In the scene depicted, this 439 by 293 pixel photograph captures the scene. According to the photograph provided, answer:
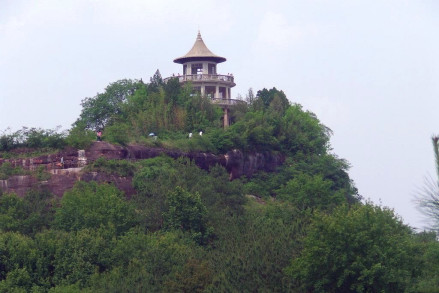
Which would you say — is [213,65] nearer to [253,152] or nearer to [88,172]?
[253,152]

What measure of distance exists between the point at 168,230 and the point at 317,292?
39.1ft

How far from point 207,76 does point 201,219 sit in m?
21.4

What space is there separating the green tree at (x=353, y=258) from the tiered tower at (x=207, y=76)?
29323mm

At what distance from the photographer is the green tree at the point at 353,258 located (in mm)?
35562

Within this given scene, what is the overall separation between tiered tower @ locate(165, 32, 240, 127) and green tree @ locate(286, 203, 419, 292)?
2932 centimetres

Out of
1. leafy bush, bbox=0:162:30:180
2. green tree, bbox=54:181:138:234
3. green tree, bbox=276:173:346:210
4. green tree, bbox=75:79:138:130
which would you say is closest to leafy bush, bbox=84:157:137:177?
leafy bush, bbox=0:162:30:180

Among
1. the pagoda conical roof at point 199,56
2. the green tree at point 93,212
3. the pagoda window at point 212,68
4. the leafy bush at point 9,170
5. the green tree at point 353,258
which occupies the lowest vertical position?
the green tree at point 353,258

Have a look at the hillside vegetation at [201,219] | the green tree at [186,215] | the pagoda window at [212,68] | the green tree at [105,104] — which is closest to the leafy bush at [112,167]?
the hillside vegetation at [201,219]

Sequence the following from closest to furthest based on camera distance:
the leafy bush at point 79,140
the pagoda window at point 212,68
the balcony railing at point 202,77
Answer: the leafy bush at point 79,140 → the balcony railing at point 202,77 → the pagoda window at point 212,68

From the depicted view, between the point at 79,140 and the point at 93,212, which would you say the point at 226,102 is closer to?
the point at 79,140

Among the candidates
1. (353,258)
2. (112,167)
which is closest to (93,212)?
(112,167)

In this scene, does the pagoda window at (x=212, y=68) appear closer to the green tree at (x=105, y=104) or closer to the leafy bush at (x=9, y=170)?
the green tree at (x=105, y=104)

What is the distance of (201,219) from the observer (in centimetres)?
4675

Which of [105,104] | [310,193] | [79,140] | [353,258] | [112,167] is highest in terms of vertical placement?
[105,104]
